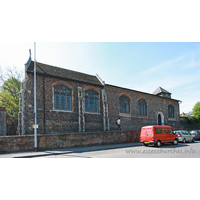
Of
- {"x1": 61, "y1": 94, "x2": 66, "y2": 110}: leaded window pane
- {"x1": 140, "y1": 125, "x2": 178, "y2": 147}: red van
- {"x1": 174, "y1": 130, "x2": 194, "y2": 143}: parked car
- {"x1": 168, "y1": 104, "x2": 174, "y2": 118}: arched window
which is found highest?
{"x1": 61, "y1": 94, "x2": 66, "y2": 110}: leaded window pane

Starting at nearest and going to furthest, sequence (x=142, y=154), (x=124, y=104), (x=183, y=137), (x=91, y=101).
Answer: (x=142, y=154) → (x=183, y=137) → (x=91, y=101) → (x=124, y=104)

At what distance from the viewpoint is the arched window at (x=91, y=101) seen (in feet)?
71.3

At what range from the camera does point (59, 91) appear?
19172 mm

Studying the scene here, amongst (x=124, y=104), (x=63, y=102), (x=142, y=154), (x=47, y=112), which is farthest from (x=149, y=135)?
(x=124, y=104)

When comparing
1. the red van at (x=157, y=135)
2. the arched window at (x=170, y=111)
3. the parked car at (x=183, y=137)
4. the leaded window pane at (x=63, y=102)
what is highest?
the leaded window pane at (x=63, y=102)

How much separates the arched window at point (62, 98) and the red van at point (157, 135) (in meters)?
9.69

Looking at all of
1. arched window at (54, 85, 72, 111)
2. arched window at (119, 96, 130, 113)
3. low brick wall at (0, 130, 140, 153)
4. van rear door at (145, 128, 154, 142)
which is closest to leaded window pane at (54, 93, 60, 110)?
arched window at (54, 85, 72, 111)

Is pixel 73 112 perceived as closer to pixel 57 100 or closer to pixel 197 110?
pixel 57 100

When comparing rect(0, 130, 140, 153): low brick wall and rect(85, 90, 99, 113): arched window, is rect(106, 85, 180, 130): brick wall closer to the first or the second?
rect(85, 90, 99, 113): arched window

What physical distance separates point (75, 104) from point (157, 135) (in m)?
10.5

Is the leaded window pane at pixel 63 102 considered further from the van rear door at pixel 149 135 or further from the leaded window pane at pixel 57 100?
the van rear door at pixel 149 135

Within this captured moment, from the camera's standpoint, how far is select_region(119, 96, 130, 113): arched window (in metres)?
25.8

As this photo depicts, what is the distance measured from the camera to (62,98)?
761 inches

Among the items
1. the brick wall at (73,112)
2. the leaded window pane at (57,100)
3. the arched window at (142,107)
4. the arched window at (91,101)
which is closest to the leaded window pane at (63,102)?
the leaded window pane at (57,100)
